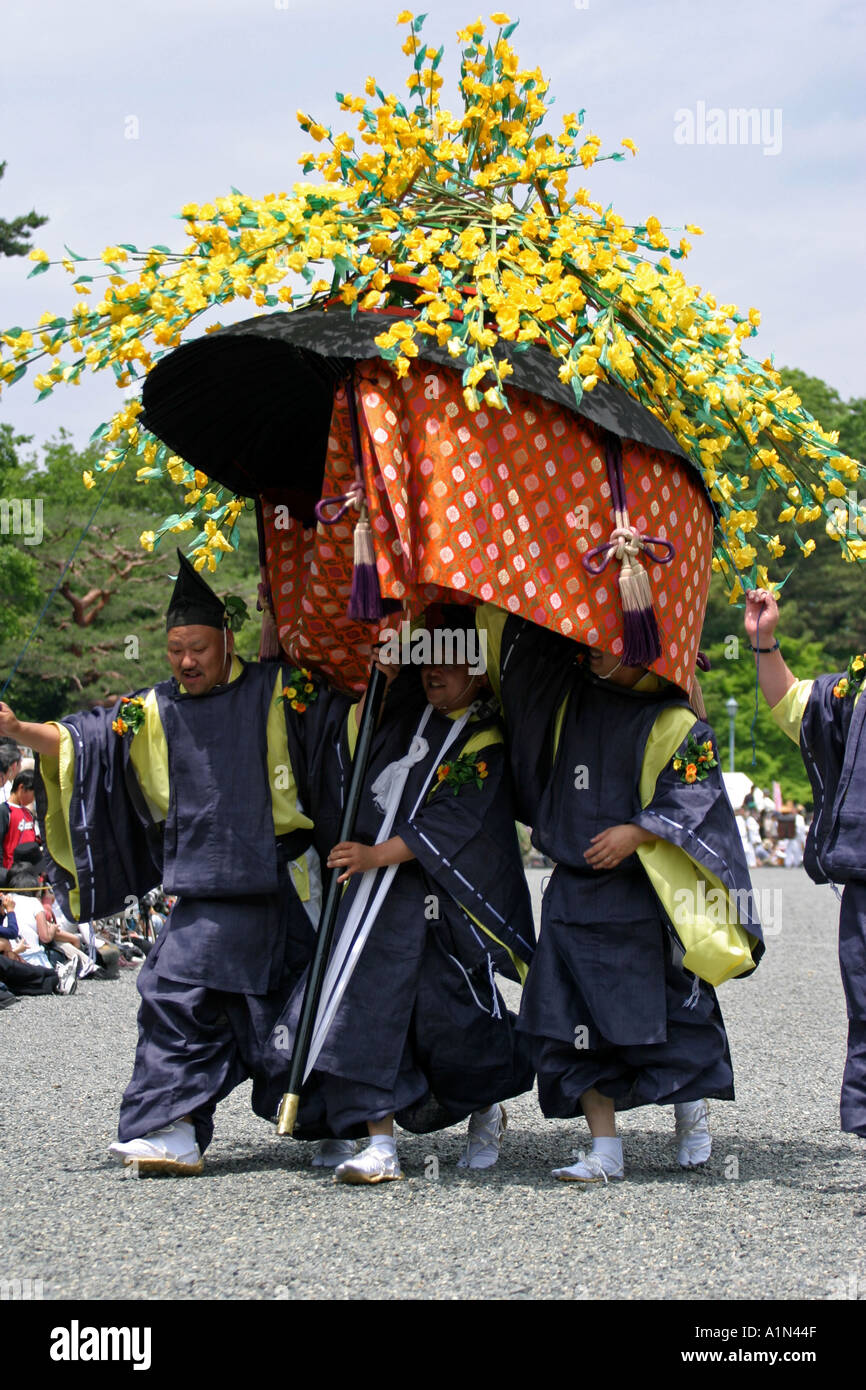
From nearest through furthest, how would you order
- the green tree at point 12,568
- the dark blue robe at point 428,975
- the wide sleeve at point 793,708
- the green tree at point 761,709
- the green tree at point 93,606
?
the dark blue robe at point 428,975 < the wide sleeve at point 793,708 < the green tree at point 12,568 < the green tree at point 93,606 < the green tree at point 761,709

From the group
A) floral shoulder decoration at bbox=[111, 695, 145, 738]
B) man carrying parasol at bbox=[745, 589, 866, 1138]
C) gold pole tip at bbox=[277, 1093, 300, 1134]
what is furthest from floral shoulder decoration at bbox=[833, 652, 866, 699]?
floral shoulder decoration at bbox=[111, 695, 145, 738]

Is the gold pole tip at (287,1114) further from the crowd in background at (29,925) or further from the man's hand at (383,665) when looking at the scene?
the crowd in background at (29,925)

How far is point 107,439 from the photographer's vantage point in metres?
4.80

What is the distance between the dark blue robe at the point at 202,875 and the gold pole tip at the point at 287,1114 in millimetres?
272

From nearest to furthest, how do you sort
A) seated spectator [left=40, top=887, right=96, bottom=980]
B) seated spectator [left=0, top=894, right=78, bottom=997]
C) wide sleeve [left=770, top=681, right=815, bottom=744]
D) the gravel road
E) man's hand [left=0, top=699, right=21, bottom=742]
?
the gravel road
man's hand [left=0, top=699, right=21, bottom=742]
wide sleeve [left=770, top=681, right=815, bottom=744]
seated spectator [left=0, top=894, right=78, bottom=997]
seated spectator [left=40, top=887, right=96, bottom=980]

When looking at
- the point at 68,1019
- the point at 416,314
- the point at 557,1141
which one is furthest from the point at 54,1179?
the point at 68,1019

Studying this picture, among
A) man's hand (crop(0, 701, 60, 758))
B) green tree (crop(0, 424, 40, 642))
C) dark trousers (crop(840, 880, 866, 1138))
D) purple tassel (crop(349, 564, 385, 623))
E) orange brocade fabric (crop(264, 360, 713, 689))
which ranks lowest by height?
dark trousers (crop(840, 880, 866, 1138))

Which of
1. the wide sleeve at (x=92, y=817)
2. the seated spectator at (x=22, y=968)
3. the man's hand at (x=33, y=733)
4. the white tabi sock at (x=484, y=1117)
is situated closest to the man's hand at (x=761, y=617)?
the white tabi sock at (x=484, y=1117)

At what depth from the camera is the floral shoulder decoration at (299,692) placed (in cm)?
487

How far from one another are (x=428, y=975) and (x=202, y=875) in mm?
781

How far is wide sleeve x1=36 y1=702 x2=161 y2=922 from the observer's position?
486 centimetres

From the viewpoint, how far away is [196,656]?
15.9 feet

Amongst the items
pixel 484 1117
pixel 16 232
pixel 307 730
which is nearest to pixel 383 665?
pixel 307 730

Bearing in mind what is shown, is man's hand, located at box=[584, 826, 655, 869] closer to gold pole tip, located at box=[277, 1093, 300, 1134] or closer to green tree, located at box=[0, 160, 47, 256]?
gold pole tip, located at box=[277, 1093, 300, 1134]
